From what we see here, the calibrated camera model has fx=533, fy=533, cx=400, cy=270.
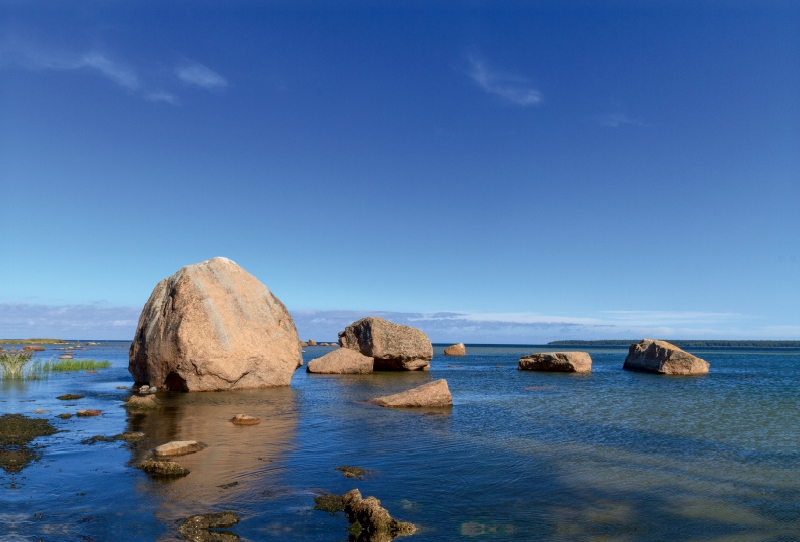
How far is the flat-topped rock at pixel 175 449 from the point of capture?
11.5m

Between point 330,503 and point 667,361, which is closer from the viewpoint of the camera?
point 330,503

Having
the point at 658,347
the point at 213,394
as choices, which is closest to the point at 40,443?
the point at 213,394

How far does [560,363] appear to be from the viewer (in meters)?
45.0

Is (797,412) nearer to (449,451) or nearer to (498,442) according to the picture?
(498,442)

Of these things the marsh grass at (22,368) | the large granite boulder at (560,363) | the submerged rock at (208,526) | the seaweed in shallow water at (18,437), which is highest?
the marsh grass at (22,368)

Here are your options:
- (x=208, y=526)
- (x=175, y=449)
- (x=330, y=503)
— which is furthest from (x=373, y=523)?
(x=175, y=449)

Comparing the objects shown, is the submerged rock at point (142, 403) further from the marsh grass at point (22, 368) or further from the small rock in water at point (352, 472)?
the marsh grass at point (22, 368)

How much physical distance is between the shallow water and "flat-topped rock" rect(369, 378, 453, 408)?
863mm

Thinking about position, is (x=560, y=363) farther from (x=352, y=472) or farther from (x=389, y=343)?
(x=352, y=472)

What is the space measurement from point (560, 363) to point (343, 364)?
18.6m

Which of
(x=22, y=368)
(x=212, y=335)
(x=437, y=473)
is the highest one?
(x=212, y=335)

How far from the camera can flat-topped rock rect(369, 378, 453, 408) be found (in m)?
20.6

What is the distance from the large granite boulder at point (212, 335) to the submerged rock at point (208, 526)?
16.6 m

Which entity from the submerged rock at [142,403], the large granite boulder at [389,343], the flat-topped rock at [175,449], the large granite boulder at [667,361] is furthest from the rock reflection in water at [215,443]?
the large granite boulder at [667,361]
